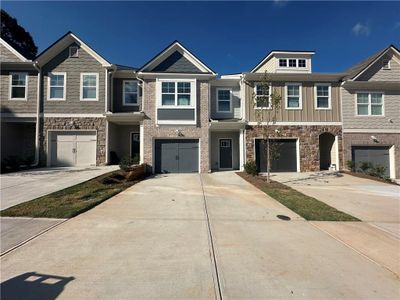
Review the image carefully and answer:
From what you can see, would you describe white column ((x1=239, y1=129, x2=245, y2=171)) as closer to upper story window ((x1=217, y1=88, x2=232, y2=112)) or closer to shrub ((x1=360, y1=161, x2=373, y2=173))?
upper story window ((x1=217, y1=88, x2=232, y2=112))

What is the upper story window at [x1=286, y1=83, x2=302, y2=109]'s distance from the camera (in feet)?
48.2

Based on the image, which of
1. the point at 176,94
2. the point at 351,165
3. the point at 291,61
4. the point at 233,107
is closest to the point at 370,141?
the point at 351,165

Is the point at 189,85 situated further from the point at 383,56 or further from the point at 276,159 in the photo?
the point at 383,56

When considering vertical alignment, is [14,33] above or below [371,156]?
above

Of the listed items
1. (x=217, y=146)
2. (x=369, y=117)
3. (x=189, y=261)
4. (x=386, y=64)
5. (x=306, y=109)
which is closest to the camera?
(x=189, y=261)

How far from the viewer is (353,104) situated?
583 inches

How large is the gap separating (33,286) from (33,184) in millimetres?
8135

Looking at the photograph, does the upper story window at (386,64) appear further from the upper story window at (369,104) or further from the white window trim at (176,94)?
the white window trim at (176,94)

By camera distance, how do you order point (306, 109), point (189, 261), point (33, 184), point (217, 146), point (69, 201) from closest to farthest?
1. point (189, 261)
2. point (69, 201)
3. point (33, 184)
4. point (306, 109)
5. point (217, 146)

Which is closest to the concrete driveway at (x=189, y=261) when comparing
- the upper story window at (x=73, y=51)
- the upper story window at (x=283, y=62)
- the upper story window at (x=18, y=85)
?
the upper story window at (x=73, y=51)

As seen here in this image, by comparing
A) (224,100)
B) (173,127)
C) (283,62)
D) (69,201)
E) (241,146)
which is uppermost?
(283,62)

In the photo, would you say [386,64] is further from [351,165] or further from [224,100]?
[224,100]

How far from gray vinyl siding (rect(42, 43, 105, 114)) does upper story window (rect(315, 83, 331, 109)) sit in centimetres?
1516

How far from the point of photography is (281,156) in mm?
14688
